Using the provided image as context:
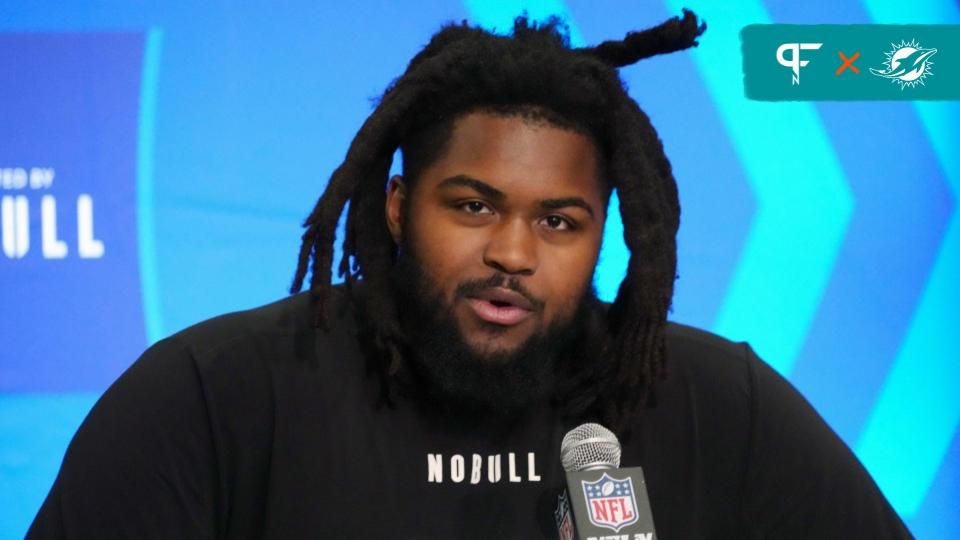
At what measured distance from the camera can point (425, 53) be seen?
2.12 metres

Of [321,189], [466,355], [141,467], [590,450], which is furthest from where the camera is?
[321,189]

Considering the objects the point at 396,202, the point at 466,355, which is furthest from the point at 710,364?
the point at 396,202

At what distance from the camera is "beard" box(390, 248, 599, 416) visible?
1.90m

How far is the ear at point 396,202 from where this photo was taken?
2.05 metres

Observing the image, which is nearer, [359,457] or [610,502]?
[610,502]

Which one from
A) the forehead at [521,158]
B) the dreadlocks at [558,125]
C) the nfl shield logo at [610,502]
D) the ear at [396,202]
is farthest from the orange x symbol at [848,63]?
the nfl shield logo at [610,502]

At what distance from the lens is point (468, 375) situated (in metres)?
1.92

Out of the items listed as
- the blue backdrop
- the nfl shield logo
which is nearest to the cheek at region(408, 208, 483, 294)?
the nfl shield logo

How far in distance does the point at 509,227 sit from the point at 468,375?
24cm

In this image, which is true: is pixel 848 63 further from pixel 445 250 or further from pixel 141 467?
pixel 141 467

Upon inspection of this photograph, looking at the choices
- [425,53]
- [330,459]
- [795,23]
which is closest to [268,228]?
[425,53]

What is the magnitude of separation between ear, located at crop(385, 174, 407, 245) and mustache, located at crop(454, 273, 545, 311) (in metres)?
0.22

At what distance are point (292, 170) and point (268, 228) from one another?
6.0 inches

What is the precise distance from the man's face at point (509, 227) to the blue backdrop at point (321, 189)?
1067mm
